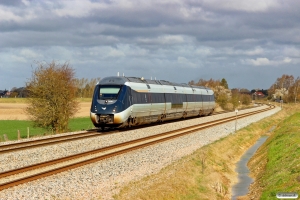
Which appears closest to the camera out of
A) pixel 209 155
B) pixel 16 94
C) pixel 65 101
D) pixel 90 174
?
pixel 90 174

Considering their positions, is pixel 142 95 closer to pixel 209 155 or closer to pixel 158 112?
pixel 158 112

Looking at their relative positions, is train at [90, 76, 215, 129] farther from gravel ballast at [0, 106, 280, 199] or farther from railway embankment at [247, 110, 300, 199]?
railway embankment at [247, 110, 300, 199]

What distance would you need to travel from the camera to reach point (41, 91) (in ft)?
109

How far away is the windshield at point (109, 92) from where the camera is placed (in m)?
28.5

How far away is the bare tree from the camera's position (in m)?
33.6

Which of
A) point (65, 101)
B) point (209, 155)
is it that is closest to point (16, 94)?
point (65, 101)

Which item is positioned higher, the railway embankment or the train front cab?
the train front cab

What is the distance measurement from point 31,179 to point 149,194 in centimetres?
363

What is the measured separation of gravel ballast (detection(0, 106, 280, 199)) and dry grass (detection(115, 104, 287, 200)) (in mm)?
550

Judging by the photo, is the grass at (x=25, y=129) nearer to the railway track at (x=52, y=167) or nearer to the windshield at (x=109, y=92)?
the windshield at (x=109, y=92)

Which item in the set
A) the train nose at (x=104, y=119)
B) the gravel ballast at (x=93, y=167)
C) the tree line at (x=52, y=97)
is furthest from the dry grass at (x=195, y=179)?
the tree line at (x=52, y=97)

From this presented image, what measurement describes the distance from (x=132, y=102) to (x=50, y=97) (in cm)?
775

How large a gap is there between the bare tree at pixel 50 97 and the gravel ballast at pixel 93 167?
8771mm

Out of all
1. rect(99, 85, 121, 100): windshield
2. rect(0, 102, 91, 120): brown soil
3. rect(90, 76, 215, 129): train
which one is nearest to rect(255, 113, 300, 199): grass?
rect(90, 76, 215, 129): train
